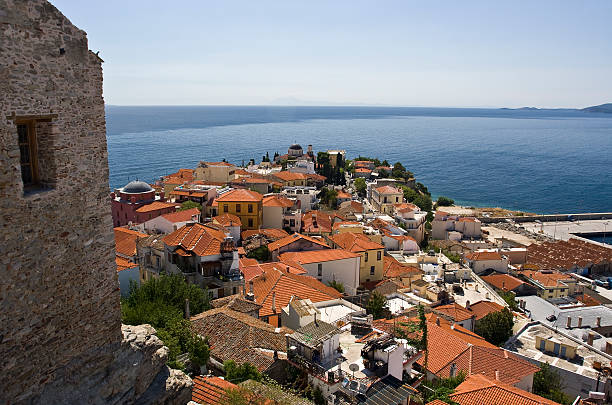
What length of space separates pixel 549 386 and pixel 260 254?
1959 cm

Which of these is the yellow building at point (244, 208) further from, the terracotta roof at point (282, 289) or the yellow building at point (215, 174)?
the yellow building at point (215, 174)

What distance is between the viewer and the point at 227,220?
36.4 metres

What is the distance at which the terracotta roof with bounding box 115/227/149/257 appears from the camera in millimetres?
29327

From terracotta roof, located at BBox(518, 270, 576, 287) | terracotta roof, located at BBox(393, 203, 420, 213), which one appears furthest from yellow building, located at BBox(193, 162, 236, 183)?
terracotta roof, located at BBox(518, 270, 576, 287)

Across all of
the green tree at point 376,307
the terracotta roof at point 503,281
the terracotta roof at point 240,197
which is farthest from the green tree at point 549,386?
the terracotta roof at point 240,197

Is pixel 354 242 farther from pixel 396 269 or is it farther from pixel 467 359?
pixel 467 359

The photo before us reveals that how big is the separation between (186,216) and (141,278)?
1113 centimetres

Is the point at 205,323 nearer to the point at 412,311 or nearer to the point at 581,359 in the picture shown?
the point at 412,311

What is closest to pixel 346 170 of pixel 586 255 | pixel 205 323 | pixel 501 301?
pixel 586 255

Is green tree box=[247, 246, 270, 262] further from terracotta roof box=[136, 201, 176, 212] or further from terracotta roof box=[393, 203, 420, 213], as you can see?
terracotta roof box=[393, 203, 420, 213]

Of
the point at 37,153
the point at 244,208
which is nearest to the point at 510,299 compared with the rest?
the point at 244,208

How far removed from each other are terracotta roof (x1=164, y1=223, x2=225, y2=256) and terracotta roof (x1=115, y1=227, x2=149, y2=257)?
5212mm

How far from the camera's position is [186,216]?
116 ft

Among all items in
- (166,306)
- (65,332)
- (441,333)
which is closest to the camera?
(65,332)
